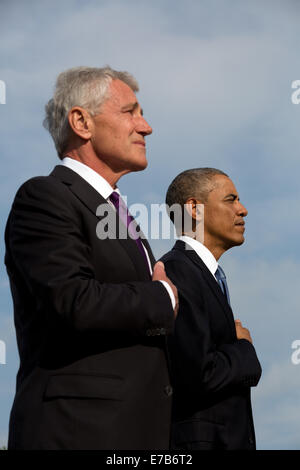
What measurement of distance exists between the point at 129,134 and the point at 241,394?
2294mm

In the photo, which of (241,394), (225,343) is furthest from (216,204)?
(241,394)

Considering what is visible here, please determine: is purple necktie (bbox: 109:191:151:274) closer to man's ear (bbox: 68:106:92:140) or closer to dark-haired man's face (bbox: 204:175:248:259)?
man's ear (bbox: 68:106:92:140)

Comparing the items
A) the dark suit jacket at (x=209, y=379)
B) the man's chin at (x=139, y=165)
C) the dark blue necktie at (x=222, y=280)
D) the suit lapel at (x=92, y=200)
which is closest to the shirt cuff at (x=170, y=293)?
the suit lapel at (x=92, y=200)

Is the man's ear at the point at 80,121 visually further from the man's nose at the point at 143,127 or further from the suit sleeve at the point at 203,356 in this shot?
the suit sleeve at the point at 203,356

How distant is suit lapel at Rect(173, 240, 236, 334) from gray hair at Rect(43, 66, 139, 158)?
70.6 inches

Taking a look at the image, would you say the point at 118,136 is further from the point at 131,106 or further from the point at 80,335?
the point at 80,335

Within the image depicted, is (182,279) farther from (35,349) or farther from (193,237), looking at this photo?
(35,349)

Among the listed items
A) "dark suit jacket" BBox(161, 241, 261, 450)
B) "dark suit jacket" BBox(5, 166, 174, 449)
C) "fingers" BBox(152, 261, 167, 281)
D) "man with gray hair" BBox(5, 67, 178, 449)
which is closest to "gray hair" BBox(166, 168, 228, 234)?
"dark suit jacket" BBox(161, 241, 261, 450)

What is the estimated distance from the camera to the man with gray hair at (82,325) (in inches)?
139

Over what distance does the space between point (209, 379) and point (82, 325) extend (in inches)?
75.2

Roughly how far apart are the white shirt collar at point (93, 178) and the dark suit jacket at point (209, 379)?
1.56m

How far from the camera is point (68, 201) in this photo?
3895 mm

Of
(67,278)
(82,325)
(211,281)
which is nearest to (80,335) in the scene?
(82,325)

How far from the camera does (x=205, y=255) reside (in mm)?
5984
